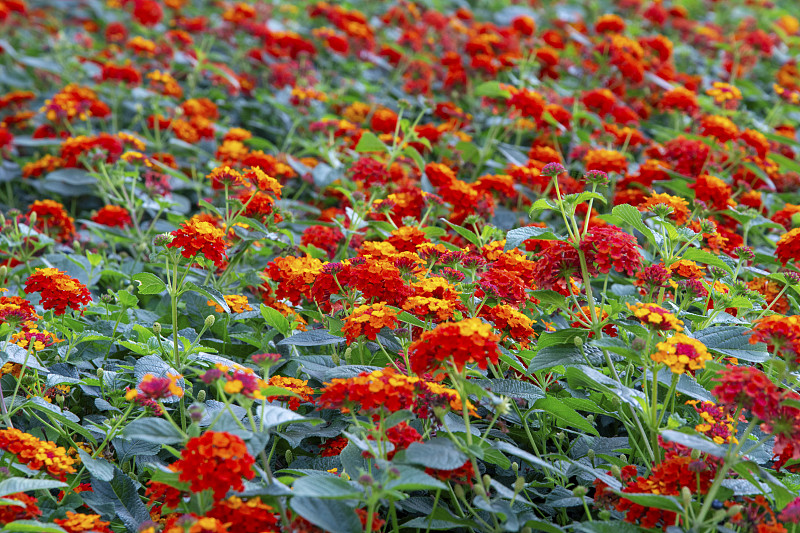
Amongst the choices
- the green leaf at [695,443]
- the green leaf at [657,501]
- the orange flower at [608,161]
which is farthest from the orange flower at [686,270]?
the orange flower at [608,161]

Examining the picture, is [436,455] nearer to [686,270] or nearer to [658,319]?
[658,319]

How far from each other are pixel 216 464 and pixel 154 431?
0.24 meters

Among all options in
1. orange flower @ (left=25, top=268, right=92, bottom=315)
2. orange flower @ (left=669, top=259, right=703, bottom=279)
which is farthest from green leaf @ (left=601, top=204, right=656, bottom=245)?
orange flower @ (left=25, top=268, right=92, bottom=315)

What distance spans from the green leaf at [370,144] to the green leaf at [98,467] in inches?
81.2

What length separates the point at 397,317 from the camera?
222 centimetres

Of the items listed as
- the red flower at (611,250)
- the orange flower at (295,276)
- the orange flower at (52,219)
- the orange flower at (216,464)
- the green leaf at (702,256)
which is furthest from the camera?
the orange flower at (52,219)

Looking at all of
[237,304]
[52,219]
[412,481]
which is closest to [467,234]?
[237,304]

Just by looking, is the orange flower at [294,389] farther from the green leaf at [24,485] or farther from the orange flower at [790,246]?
the orange flower at [790,246]

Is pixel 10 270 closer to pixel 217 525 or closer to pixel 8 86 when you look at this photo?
pixel 217 525

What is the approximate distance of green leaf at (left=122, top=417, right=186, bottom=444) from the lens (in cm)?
178

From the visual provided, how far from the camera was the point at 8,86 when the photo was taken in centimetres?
564

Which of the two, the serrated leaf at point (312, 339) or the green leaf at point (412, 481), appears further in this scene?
the serrated leaf at point (312, 339)

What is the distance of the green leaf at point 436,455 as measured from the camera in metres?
1.79

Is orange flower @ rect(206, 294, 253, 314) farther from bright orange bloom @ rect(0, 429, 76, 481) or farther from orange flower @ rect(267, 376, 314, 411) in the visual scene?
bright orange bloom @ rect(0, 429, 76, 481)
